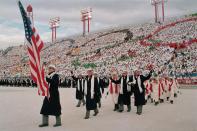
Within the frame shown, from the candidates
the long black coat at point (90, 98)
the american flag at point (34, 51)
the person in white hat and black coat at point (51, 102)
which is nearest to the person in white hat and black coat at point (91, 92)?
the long black coat at point (90, 98)

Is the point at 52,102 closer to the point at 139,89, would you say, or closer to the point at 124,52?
the point at 139,89

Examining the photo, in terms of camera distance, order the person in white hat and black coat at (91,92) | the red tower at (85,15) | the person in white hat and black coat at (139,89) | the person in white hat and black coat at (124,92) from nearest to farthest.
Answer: the person in white hat and black coat at (91,92) → the person in white hat and black coat at (139,89) → the person in white hat and black coat at (124,92) → the red tower at (85,15)

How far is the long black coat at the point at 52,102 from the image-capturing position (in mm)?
9266

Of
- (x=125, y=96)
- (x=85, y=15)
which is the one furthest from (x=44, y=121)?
(x=85, y=15)

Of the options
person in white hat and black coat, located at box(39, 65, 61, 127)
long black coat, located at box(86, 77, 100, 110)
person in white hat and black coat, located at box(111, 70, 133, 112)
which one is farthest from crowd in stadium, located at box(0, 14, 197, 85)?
person in white hat and black coat, located at box(39, 65, 61, 127)

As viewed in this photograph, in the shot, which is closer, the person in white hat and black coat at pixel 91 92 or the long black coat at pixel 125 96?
the person in white hat and black coat at pixel 91 92

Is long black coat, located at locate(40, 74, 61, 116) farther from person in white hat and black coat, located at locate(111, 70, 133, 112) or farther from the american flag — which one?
person in white hat and black coat, located at locate(111, 70, 133, 112)

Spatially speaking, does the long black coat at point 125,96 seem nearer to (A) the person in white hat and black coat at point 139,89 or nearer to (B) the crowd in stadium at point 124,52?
(A) the person in white hat and black coat at point 139,89

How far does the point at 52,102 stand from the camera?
930 centimetres

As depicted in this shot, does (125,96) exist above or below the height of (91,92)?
below

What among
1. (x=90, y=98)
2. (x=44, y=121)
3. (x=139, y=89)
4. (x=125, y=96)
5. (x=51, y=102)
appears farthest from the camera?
(x=125, y=96)

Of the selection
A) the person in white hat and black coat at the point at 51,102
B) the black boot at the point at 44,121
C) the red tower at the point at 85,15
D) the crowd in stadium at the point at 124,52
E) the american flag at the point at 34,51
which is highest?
the red tower at the point at 85,15

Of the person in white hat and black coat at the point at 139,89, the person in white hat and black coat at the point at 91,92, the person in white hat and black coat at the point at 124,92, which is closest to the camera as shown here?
the person in white hat and black coat at the point at 91,92

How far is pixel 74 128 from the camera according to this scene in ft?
29.2
